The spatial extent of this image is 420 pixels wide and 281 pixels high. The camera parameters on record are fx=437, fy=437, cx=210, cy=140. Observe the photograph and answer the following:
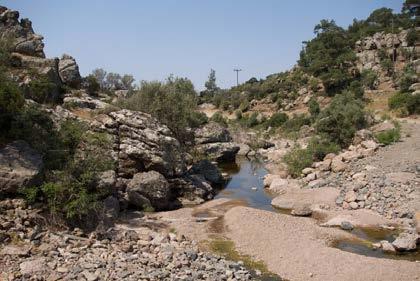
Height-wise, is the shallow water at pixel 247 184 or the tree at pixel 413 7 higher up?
the tree at pixel 413 7

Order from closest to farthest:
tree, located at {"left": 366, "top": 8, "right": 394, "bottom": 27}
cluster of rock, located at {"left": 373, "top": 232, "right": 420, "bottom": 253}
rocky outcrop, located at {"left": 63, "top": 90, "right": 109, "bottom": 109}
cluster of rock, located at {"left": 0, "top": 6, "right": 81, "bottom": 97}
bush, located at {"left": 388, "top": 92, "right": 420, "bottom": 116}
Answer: cluster of rock, located at {"left": 373, "top": 232, "right": 420, "bottom": 253} < rocky outcrop, located at {"left": 63, "top": 90, "right": 109, "bottom": 109} < cluster of rock, located at {"left": 0, "top": 6, "right": 81, "bottom": 97} < bush, located at {"left": 388, "top": 92, "right": 420, "bottom": 116} < tree, located at {"left": 366, "top": 8, "right": 394, "bottom": 27}

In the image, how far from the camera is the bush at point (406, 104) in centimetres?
5578

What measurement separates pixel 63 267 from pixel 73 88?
2671 cm

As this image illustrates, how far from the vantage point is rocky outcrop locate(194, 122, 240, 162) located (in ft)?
158

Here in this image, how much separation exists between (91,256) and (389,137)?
32.6 metres

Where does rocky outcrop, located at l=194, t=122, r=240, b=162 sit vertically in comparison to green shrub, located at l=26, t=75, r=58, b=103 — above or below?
below

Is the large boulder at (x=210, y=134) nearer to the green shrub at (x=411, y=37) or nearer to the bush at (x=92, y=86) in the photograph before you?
the bush at (x=92, y=86)

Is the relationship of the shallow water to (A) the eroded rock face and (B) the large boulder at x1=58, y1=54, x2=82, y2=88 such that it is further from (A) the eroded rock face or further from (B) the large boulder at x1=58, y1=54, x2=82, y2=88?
(A) the eroded rock face

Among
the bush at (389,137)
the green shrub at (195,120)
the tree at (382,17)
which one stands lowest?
the bush at (389,137)

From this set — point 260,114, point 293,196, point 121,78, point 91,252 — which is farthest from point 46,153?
point 121,78

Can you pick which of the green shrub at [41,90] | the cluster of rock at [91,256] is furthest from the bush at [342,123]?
the cluster of rock at [91,256]

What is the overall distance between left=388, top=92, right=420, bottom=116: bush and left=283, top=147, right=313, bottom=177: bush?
2374 cm

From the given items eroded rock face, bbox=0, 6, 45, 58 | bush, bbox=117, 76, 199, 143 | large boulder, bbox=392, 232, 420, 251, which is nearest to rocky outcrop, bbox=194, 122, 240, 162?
bush, bbox=117, 76, 199, 143

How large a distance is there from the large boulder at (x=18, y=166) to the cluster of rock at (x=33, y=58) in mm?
14480
